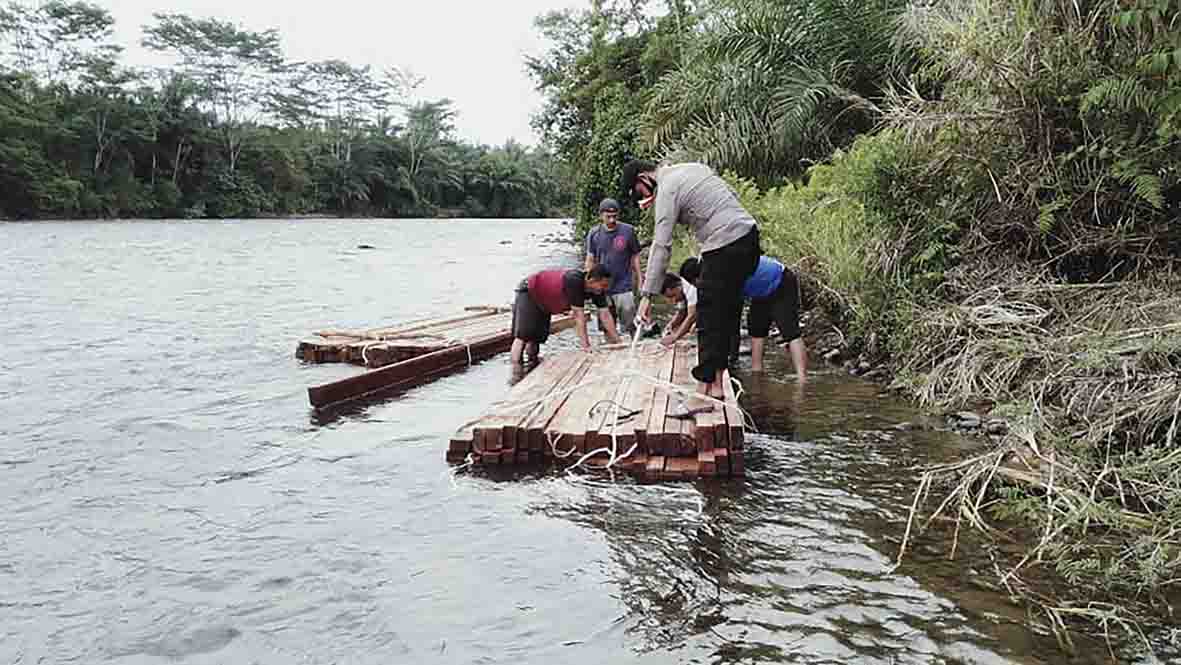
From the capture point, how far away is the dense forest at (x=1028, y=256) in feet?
14.2

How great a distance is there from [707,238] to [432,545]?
2625 mm

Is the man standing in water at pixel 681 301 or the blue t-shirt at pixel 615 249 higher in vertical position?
the blue t-shirt at pixel 615 249

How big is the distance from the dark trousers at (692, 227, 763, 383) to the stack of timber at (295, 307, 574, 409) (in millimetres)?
3372

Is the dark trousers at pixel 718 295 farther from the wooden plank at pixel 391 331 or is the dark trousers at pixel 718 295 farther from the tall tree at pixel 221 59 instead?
the tall tree at pixel 221 59

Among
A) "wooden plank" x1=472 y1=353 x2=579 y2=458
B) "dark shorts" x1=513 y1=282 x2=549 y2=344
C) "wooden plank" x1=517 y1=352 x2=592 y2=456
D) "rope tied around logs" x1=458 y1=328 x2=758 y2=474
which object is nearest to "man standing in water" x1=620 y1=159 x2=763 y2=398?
"rope tied around logs" x1=458 y1=328 x2=758 y2=474

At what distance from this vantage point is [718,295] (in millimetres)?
5852

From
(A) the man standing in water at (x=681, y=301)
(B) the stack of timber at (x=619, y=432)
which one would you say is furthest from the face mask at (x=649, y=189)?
(A) the man standing in water at (x=681, y=301)

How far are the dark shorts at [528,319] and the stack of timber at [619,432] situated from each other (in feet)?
7.31

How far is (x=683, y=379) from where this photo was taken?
7152 millimetres

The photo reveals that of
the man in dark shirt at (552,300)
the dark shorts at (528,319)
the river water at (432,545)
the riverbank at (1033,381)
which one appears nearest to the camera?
the river water at (432,545)

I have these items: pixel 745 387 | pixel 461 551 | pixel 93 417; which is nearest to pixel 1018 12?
pixel 745 387

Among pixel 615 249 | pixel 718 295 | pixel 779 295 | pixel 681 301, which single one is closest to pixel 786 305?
pixel 779 295

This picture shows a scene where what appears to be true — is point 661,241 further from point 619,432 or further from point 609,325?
point 609,325

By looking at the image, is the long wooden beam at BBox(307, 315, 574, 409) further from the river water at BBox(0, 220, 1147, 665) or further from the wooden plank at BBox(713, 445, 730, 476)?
the wooden plank at BBox(713, 445, 730, 476)
